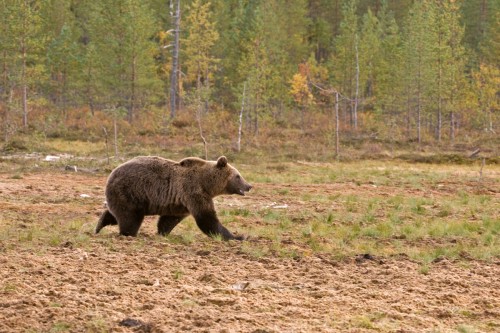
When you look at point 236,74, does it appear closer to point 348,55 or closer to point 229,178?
point 348,55

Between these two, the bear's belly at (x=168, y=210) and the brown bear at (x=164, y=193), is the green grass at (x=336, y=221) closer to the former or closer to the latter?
the brown bear at (x=164, y=193)

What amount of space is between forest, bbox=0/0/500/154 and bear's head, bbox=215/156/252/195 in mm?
22588

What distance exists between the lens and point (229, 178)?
40.0 feet

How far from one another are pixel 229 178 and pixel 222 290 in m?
4.61

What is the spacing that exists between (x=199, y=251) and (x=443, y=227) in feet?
19.5

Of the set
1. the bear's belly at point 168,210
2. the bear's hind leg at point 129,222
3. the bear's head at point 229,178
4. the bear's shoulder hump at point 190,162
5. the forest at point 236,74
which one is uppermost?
the forest at point 236,74

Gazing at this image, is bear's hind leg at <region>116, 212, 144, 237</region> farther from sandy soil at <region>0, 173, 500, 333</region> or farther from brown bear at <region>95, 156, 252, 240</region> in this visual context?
sandy soil at <region>0, 173, 500, 333</region>

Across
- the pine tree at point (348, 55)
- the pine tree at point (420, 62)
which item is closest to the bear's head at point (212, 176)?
the pine tree at point (420, 62)

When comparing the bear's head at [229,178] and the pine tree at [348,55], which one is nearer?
the bear's head at [229,178]

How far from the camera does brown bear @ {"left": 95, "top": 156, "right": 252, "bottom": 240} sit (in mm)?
11219

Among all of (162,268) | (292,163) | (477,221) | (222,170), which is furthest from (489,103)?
(162,268)

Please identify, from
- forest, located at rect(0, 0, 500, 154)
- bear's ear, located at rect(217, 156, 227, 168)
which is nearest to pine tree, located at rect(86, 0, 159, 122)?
forest, located at rect(0, 0, 500, 154)

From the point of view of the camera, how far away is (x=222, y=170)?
12.1 metres

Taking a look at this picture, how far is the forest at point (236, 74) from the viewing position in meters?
43.4
